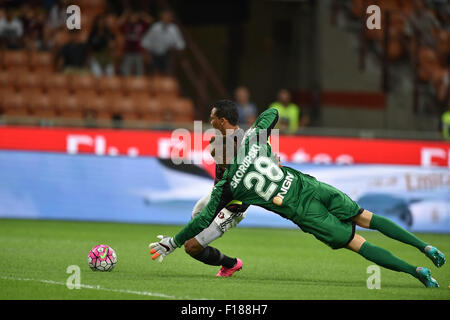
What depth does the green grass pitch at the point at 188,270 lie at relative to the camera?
8047mm

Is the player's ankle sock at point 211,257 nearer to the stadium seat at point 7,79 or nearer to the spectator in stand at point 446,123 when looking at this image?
the spectator in stand at point 446,123

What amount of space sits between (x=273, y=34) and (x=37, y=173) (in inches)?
448

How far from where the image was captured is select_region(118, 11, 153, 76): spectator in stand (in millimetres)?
20375

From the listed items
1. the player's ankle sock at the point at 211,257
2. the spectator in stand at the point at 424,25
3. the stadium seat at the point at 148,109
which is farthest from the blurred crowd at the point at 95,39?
the player's ankle sock at the point at 211,257

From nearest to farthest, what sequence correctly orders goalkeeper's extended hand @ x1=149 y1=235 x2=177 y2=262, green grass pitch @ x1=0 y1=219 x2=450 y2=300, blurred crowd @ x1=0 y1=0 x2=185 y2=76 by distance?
green grass pitch @ x1=0 y1=219 x2=450 y2=300 → goalkeeper's extended hand @ x1=149 y1=235 x2=177 y2=262 → blurred crowd @ x1=0 y1=0 x2=185 y2=76

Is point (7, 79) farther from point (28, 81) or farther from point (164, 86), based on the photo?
point (164, 86)

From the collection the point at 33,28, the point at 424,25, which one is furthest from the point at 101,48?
the point at 424,25

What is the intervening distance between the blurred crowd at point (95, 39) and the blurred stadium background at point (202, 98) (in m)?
0.03

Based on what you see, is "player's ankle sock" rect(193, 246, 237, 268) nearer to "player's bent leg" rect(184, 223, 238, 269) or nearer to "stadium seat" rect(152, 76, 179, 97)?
"player's bent leg" rect(184, 223, 238, 269)

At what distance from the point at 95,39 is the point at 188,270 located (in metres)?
11.1

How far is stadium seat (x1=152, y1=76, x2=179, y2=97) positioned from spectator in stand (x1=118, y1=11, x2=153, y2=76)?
1.40ft

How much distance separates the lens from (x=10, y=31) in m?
20.4

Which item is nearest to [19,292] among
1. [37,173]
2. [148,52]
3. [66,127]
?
[37,173]

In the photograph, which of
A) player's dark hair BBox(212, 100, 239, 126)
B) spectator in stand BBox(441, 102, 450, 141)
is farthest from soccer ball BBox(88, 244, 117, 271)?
spectator in stand BBox(441, 102, 450, 141)
